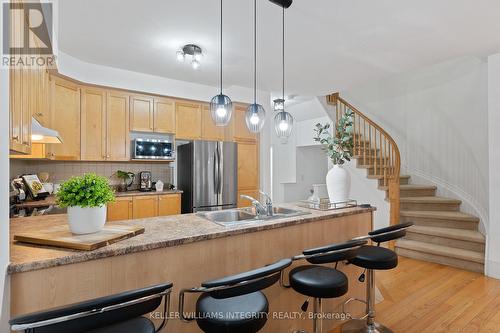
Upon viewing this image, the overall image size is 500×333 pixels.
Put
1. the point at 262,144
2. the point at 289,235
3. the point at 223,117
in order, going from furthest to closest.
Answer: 1. the point at 262,144
2. the point at 223,117
3. the point at 289,235

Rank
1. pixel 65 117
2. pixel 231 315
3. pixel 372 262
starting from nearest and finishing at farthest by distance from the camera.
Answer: pixel 231 315
pixel 372 262
pixel 65 117

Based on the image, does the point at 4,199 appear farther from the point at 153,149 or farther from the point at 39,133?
the point at 153,149

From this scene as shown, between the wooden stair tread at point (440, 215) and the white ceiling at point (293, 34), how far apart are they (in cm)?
227

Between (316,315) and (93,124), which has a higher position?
(93,124)

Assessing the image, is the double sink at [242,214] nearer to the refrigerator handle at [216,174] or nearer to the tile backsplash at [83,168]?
the refrigerator handle at [216,174]

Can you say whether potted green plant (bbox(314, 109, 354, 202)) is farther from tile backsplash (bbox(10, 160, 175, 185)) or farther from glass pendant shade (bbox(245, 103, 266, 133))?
tile backsplash (bbox(10, 160, 175, 185))

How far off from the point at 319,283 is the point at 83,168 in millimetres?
3883

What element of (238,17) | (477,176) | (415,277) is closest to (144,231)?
(238,17)

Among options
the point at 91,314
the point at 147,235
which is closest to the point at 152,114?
the point at 147,235

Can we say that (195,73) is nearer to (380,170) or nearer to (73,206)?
(73,206)

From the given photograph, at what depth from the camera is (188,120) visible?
454 centimetres

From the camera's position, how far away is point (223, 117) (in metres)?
2.32

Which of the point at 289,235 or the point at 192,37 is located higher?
the point at 192,37

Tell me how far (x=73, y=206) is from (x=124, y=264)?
38cm
